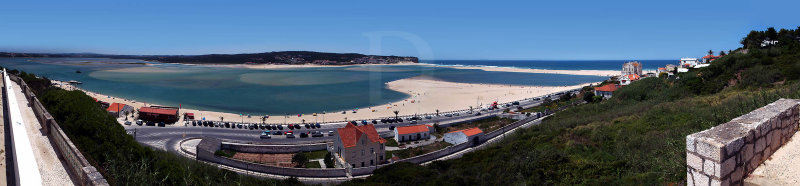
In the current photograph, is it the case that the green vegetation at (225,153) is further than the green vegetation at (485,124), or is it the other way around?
the green vegetation at (485,124)

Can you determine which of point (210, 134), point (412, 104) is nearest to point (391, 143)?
point (210, 134)

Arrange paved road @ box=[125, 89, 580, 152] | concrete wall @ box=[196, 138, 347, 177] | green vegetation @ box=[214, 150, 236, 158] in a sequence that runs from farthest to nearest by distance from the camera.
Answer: paved road @ box=[125, 89, 580, 152] → green vegetation @ box=[214, 150, 236, 158] → concrete wall @ box=[196, 138, 347, 177]

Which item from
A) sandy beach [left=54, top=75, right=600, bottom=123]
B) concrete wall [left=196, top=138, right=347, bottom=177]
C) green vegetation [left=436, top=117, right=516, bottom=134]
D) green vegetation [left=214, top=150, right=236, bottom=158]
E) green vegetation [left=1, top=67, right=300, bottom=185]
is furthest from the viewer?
sandy beach [left=54, top=75, right=600, bottom=123]

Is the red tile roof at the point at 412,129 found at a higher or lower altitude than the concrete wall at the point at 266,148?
higher

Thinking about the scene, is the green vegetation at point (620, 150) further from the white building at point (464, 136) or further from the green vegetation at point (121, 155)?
the green vegetation at point (121, 155)

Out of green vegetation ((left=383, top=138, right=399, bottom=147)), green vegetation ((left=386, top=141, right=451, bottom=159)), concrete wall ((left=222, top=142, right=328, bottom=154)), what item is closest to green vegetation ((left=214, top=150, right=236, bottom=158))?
concrete wall ((left=222, top=142, right=328, bottom=154))

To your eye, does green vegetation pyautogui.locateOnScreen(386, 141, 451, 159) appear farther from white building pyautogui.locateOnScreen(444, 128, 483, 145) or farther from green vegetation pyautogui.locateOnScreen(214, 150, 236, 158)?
green vegetation pyautogui.locateOnScreen(214, 150, 236, 158)

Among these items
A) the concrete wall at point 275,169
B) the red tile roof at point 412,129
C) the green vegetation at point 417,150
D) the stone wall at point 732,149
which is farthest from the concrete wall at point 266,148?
the stone wall at point 732,149

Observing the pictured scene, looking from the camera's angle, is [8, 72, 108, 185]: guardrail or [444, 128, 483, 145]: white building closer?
[8, 72, 108, 185]: guardrail
